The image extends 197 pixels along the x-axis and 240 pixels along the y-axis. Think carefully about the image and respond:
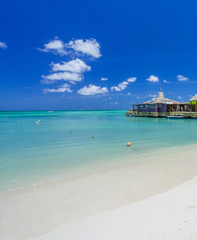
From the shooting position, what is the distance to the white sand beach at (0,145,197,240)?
2.66 m

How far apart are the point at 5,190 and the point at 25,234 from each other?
231 centimetres

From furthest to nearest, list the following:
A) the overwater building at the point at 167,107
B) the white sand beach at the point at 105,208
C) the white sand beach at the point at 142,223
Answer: the overwater building at the point at 167,107
the white sand beach at the point at 105,208
the white sand beach at the point at 142,223

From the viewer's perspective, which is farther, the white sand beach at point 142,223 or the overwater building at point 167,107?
the overwater building at point 167,107

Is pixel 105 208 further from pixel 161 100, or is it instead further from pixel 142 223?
pixel 161 100

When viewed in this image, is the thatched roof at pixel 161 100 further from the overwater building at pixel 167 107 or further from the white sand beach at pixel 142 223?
the white sand beach at pixel 142 223

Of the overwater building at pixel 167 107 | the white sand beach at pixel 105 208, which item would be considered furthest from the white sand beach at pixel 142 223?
the overwater building at pixel 167 107

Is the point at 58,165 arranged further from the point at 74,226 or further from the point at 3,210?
the point at 74,226

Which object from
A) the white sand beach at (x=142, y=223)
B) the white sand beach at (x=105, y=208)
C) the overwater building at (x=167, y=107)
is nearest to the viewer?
the white sand beach at (x=142, y=223)

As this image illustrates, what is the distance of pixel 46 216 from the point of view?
3.34 metres

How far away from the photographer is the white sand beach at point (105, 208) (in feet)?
8.72

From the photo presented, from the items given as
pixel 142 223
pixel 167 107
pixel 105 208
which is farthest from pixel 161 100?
pixel 142 223

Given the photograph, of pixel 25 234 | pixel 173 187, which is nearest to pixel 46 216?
pixel 25 234

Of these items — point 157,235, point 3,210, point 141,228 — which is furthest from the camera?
point 3,210

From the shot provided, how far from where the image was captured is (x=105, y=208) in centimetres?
354
